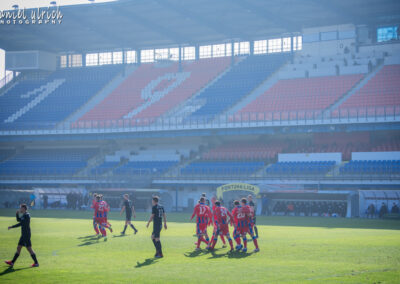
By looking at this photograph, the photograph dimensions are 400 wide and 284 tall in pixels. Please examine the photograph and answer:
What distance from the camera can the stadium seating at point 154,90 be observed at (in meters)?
61.0

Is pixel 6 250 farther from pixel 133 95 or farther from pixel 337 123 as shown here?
pixel 133 95

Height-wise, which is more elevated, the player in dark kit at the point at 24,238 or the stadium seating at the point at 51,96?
the stadium seating at the point at 51,96

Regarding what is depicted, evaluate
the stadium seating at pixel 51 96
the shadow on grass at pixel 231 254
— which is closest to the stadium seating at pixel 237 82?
the stadium seating at pixel 51 96

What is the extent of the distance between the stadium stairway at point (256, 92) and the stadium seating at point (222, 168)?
18.6ft

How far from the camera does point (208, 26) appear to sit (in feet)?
199

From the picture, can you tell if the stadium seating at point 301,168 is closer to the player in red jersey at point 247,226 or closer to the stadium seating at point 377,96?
the stadium seating at point 377,96

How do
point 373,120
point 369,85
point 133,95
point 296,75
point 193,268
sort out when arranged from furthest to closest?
point 133,95, point 296,75, point 369,85, point 373,120, point 193,268

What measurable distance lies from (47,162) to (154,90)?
46.8 feet

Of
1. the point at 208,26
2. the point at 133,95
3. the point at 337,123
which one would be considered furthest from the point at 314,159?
the point at 133,95

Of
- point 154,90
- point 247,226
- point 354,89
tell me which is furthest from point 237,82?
point 247,226

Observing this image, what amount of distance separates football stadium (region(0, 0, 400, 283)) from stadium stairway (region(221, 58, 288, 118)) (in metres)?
0.20

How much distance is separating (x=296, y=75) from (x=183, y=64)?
51.1ft

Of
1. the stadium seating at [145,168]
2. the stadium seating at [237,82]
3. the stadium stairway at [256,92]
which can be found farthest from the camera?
the stadium seating at [237,82]

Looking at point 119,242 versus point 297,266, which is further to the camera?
point 119,242
